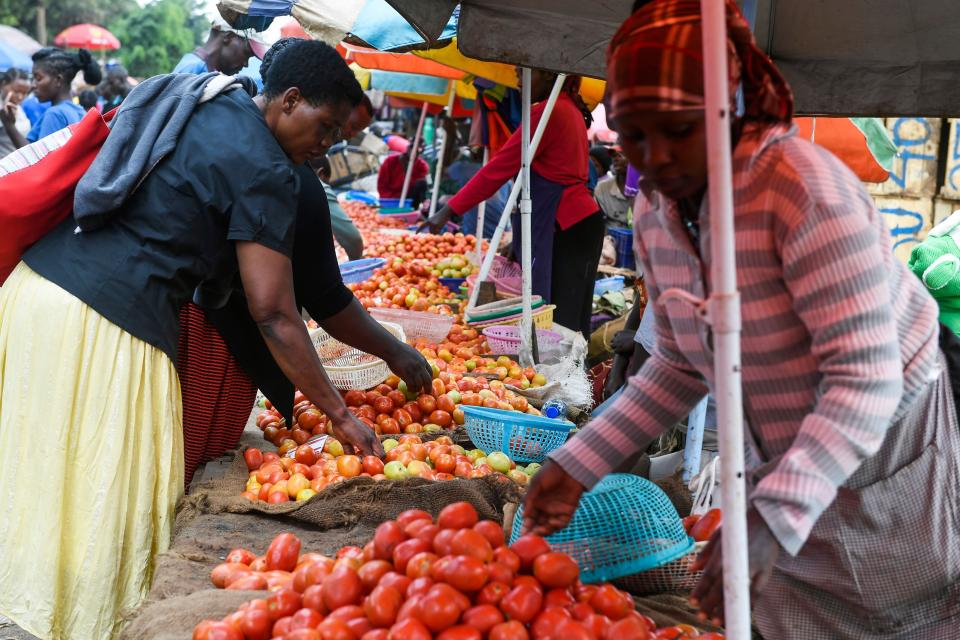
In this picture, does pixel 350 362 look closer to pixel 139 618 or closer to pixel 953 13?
pixel 139 618

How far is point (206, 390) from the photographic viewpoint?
362 cm

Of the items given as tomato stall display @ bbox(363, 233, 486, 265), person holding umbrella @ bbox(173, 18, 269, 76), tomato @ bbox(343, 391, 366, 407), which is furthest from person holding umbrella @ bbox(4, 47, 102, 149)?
tomato @ bbox(343, 391, 366, 407)

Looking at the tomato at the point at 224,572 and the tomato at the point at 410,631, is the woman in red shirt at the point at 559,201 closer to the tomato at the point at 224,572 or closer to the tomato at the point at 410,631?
the tomato at the point at 224,572

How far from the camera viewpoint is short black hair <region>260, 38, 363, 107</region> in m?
3.03

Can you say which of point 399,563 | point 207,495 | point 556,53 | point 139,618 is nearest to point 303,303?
point 207,495

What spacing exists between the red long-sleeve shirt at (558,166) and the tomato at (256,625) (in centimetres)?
426

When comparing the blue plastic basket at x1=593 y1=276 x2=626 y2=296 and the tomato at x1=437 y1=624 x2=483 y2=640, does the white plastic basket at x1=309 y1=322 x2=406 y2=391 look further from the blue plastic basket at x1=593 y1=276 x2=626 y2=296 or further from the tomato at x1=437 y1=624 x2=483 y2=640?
the blue plastic basket at x1=593 y1=276 x2=626 y2=296

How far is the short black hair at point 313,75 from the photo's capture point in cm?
303

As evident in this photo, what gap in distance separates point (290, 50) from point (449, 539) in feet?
5.97

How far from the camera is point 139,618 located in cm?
232

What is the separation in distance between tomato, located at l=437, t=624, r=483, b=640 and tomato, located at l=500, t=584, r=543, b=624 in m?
0.09

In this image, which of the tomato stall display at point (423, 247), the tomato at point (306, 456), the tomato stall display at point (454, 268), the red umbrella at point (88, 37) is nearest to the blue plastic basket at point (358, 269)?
the tomato stall display at point (454, 268)

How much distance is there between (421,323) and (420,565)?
3.67 meters

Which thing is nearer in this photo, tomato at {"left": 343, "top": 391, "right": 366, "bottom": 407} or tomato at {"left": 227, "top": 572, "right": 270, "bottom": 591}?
tomato at {"left": 227, "top": 572, "right": 270, "bottom": 591}
